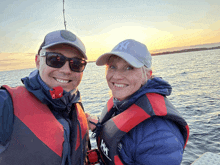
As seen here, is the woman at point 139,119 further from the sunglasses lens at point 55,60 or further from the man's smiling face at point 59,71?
the sunglasses lens at point 55,60

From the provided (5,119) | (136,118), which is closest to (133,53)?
(136,118)

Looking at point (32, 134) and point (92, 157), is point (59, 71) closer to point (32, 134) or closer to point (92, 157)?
point (32, 134)

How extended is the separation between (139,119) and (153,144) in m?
0.38

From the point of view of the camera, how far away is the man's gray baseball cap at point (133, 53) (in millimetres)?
2354

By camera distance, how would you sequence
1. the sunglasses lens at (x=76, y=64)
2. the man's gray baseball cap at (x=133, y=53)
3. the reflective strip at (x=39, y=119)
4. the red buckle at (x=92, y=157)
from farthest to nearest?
1. the red buckle at (x=92, y=157)
2. the sunglasses lens at (x=76, y=64)
3. the man's gray baseball cap at (x=133, y=53)
4. the reflective strip at (x=39, y=119)

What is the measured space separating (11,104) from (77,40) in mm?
1312

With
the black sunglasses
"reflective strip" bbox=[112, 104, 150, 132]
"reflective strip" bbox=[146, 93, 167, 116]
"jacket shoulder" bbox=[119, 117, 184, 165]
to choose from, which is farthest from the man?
"reflective strip" bbox=[146, 93, 167, 116]

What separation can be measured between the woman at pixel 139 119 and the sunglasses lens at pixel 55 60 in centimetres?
62

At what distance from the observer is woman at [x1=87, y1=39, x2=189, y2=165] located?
2010mm

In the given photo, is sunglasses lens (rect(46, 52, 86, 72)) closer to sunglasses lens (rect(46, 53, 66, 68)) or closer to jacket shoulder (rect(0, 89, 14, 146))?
sunglasses lens (rect(46, 53, 66, 68))

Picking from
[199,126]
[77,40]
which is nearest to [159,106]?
[77,40]

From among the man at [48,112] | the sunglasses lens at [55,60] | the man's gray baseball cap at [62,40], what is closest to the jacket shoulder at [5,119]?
the man at [48,112]

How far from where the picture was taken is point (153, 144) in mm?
2002

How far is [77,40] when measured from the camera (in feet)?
8.35
